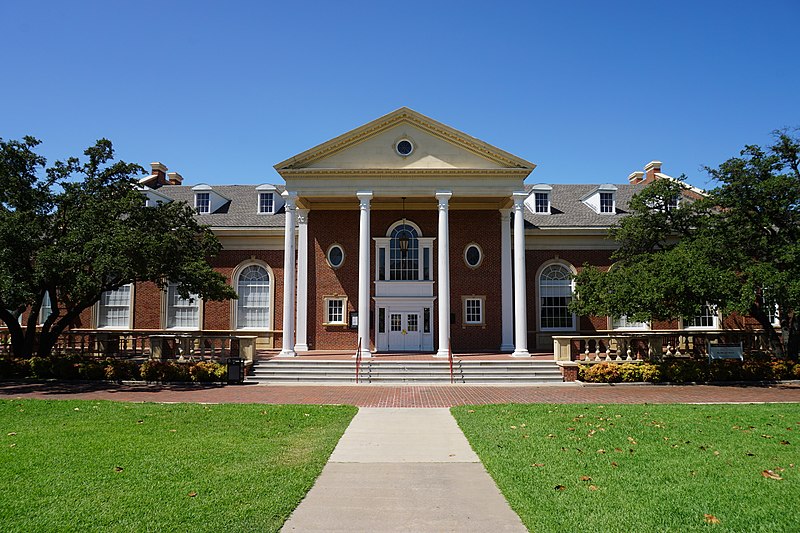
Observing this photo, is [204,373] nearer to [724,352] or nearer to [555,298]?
[555,298]

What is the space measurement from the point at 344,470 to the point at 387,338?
61.5 ft

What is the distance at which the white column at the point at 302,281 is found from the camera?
84.7ft

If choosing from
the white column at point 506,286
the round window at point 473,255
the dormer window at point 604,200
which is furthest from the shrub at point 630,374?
the dormer window at point 604,200

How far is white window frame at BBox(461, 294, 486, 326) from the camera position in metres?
27.0

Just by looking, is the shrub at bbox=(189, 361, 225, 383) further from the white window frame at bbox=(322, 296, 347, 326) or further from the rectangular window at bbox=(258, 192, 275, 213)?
the rectangular window at bbox=(258, 192, 275, 213)

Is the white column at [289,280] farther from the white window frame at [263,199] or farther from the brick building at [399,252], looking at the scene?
the white window frame at [263,199]

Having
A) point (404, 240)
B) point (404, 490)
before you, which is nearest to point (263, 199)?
point (404, 240)

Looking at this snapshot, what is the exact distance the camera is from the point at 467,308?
27328mm

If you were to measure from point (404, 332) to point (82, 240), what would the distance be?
13.7 metres

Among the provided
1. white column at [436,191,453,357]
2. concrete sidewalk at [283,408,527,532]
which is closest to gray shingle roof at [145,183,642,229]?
white column at [436,191,453,357]

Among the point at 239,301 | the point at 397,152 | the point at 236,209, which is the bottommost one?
the point at 239,301

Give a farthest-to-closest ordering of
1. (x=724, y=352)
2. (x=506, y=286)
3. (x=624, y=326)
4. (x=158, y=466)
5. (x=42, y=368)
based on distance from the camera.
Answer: (x=624, y=326) < (x=506, y=286) < (x=724, y=352) < (x=42, y=368) < (x=158, y=466)

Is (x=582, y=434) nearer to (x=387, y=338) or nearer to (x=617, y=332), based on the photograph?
(x=387, y=338)

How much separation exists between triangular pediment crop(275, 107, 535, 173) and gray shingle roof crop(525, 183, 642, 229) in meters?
6.00
